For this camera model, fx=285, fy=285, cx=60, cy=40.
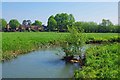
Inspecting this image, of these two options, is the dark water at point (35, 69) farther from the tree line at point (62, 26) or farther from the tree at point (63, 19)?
the tree at point (63, 19)

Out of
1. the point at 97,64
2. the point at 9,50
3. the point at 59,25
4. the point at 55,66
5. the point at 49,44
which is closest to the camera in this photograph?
the point at 97,64

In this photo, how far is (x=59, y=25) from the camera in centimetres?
6750

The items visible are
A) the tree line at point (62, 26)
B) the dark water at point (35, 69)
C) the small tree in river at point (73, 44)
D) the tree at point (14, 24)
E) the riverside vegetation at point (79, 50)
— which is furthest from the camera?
the tree at point (14, 24)

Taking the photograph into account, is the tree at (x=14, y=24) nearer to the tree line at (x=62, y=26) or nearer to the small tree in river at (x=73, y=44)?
the tree line at (x=62, y=26)

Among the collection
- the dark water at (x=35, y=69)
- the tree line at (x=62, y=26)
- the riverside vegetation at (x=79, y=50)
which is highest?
the tree line at (x=62, y=26)

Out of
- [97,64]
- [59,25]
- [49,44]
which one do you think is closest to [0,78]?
[97,64]

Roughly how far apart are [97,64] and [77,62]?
527cm

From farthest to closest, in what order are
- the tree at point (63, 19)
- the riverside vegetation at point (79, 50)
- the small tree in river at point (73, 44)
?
1. the tree at point (63, 19)
2. the small tree in river at point (73, 44)
3. the riverside vegetation at point (79, 50)

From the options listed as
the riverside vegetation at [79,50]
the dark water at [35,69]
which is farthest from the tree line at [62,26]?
the dark water at [35,69]

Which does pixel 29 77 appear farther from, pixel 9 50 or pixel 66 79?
pixel 9 50

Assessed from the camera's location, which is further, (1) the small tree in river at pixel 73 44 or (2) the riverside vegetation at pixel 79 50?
(1) the small tree in river at pixel 73 44

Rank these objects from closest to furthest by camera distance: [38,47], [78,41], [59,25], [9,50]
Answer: [78,41], [9,50], [38,47], [59,25]

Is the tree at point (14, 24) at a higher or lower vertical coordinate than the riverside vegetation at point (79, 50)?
higher

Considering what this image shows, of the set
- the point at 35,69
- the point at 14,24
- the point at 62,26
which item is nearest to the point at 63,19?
the point at 62,26
